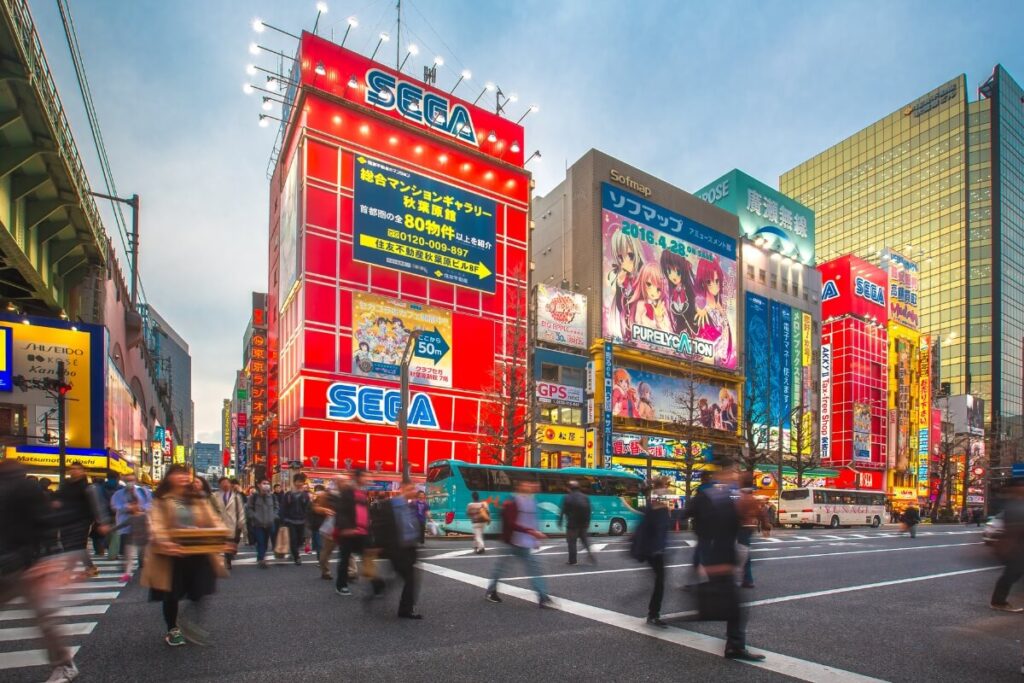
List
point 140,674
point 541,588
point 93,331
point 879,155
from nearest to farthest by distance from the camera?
point 140,674, point 541,588, point 93,331, point 879,155

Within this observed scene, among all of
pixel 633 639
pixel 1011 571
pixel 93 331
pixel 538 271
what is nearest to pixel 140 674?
pixel 633 639

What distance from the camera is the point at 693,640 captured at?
6555 mm

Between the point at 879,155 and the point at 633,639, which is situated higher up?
the point at 879,155

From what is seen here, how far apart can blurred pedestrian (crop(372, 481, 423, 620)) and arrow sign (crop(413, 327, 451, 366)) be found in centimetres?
3078

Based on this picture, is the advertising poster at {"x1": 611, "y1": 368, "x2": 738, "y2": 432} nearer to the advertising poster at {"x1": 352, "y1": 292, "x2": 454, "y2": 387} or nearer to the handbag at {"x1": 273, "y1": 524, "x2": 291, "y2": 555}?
the advertising poster at {"x1": 352, "y1": 292, "x2": 454, "y2": 387}

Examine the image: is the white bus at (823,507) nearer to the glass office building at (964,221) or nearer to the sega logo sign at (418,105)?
the sega logo sign at (418,105)

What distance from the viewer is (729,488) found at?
235 inches

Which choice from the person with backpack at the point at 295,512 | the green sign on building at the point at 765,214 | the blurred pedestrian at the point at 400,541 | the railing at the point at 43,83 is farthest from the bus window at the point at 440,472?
the green sign on building at the point at 765,214

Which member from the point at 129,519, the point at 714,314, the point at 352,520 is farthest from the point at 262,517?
the point at 714,314

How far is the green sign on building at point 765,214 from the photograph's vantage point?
58531 millimetres

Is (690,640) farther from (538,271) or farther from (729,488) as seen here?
(538,271)

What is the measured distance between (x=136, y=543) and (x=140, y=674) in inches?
330

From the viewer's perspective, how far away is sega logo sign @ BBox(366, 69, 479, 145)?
3928 centimetres

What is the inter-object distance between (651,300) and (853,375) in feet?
83.9
